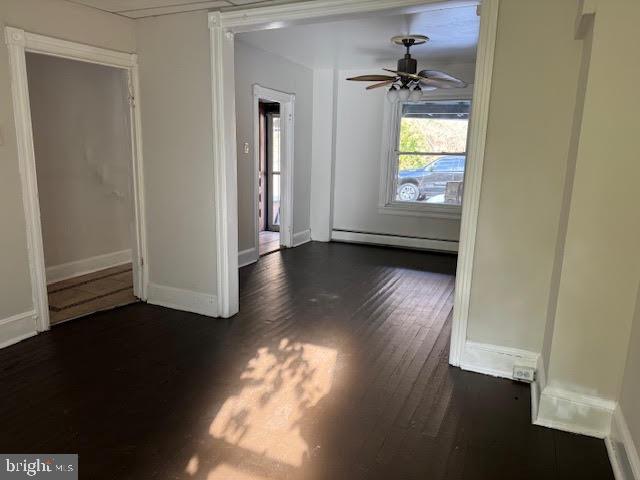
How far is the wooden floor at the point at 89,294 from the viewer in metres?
3.85

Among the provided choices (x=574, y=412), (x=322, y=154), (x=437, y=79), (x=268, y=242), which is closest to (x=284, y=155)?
(x=322, y=154)

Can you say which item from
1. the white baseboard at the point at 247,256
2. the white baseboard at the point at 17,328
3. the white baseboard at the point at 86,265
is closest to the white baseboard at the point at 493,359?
the white baseboard at the point at 17,328

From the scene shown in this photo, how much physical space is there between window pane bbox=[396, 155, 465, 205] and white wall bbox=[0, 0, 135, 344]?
4471 mm

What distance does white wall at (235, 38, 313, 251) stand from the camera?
16.9 ft

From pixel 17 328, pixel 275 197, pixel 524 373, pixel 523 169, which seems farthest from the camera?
pixel 275 197

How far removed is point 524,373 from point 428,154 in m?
4.25

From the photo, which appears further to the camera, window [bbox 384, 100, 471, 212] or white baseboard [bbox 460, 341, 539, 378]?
window [bbox 384, 100, 471, 212]

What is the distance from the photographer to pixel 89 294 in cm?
429

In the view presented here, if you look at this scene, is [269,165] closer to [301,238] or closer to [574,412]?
[301,238]

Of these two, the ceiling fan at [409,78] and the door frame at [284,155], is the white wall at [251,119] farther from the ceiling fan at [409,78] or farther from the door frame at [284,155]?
the ceiling fan at [409,78]

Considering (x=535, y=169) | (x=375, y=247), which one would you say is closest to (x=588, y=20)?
(x=535, y=169)

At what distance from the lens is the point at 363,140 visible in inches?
265

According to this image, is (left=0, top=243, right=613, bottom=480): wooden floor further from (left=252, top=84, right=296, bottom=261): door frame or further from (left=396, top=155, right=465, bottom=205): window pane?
(left=396, top=155, right=465, bottom=205): window pane

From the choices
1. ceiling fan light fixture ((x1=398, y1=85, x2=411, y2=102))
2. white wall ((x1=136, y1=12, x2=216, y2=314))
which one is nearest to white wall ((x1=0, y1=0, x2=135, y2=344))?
white wall ((x1=136, y1=12, x2=216, y2=314))
